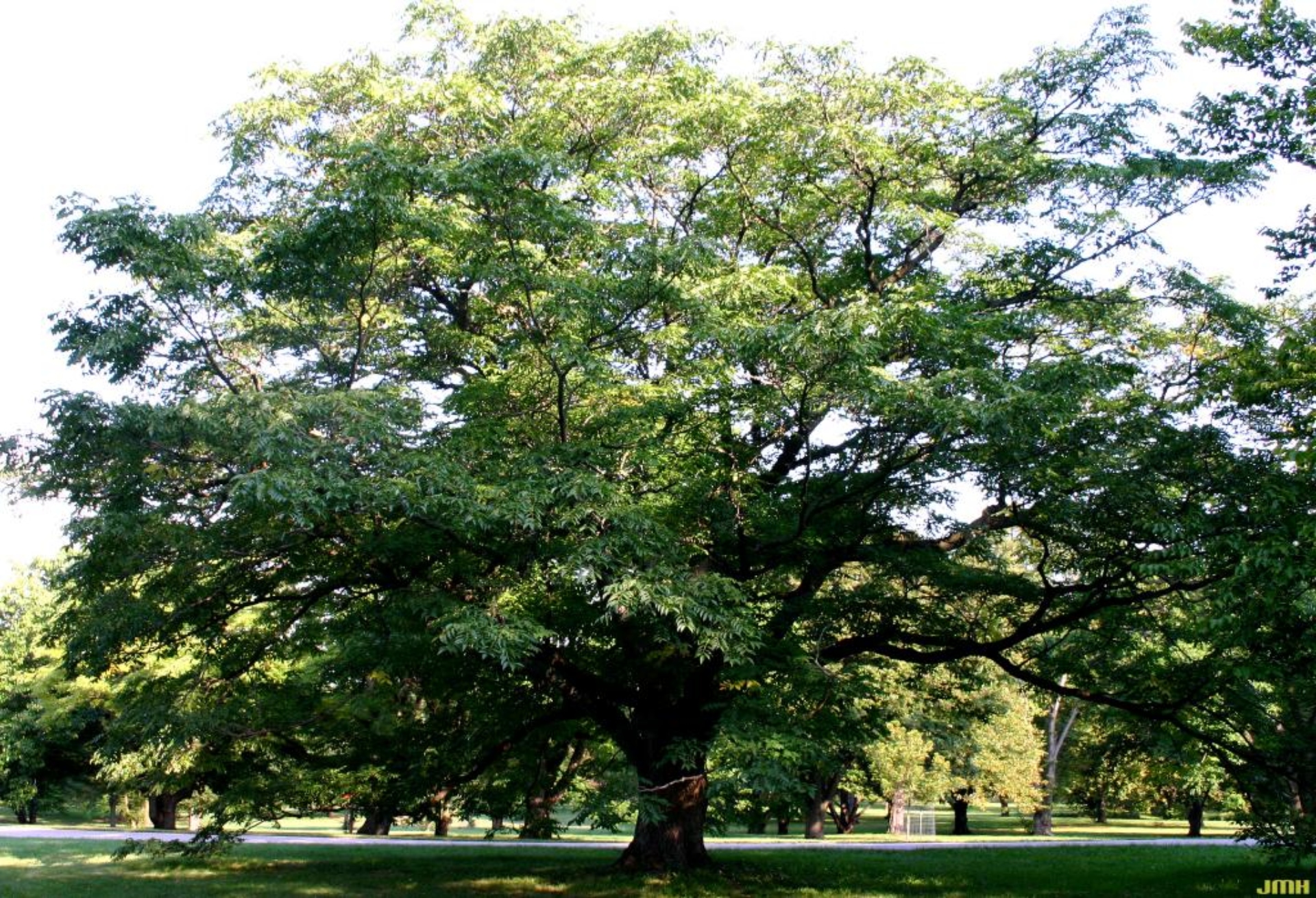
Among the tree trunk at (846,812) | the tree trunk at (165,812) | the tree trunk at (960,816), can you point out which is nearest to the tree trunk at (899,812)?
the tree trunk at (846,812)

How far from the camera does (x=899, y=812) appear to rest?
123ft

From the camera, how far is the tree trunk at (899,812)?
3541 centimetres

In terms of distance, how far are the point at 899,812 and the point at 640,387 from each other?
101 ft

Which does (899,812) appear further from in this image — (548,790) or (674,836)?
(674,836)

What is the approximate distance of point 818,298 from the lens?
44.5ft

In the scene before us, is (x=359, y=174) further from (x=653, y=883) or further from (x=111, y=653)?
(x=653, y=883)

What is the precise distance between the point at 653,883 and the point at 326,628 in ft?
18.4

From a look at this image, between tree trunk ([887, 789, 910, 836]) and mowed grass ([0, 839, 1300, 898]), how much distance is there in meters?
→ 15.4

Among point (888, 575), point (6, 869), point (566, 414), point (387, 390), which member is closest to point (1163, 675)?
point (888, 575)

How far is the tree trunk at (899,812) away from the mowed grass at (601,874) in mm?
15407

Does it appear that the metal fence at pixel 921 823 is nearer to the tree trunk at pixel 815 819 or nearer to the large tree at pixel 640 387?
the tree trunk at pixel 815 819

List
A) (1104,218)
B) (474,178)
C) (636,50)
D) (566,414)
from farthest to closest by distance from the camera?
(636,50) < (1104,218) < (566,414) < (474,178)

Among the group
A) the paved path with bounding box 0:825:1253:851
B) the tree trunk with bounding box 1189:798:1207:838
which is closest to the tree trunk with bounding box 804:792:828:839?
the paved path with bounding box 0:825:1253:851

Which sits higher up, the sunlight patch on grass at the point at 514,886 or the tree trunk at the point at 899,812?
the sunlight patch on grass at the point at 514,886
